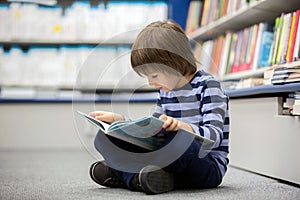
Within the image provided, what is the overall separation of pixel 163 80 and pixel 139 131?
21 cm

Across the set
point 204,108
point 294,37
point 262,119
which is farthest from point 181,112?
point 294,37

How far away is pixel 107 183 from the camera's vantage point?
1448mm

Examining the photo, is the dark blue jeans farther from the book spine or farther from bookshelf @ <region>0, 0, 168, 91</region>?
bookshelf @ <region>0, 0, 168, 91</region>

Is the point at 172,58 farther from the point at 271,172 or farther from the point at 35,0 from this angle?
the point at 35,0

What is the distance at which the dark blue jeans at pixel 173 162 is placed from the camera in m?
1.30

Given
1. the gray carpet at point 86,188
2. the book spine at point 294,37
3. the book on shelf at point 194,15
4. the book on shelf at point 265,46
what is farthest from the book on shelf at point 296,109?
the book on shelf at point 194,15

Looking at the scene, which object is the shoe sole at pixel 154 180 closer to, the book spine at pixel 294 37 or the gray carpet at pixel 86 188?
the gray carpet at pixel 86 188

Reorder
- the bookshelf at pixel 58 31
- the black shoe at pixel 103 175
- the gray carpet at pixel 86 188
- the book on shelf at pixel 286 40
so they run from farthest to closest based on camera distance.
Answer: the bookshelf at pixel 58 31
the book on shelf at pixel 286 40
the black shoe at pixel 103 175
the gray carpet at pixel 86 188

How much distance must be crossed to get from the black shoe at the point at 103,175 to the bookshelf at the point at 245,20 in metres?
0.93

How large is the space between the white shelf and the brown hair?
2.58 ft

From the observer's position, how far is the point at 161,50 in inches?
52.3

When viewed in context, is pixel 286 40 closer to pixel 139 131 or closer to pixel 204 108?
pixel 204 108

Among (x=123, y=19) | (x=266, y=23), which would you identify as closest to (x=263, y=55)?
(x=266, y=23)

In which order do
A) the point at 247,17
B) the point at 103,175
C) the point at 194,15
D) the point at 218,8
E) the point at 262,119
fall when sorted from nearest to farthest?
the point at 103,175 → the point at 262,119 → the point at 247,17 → the point at 218,8 → the point at 194,15
